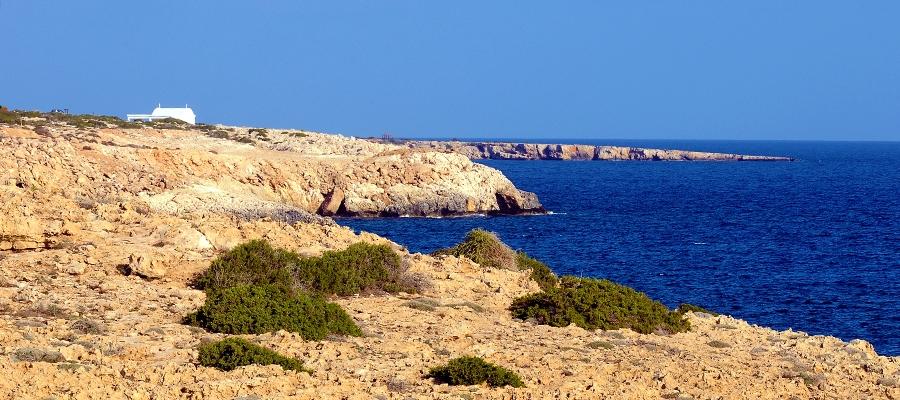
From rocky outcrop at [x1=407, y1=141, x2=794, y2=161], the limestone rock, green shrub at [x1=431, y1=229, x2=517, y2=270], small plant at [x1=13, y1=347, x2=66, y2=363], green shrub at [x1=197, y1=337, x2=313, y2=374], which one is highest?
the limestone rock

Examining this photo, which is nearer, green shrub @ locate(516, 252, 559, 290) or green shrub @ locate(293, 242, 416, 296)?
green shrub @ locate(293, 242, 416, 296)

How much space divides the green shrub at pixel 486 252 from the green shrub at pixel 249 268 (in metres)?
6.17

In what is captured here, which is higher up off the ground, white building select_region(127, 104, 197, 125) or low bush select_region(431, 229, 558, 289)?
white building select_region(127, 104, 197, 125)

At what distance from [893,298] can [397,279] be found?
19.4m

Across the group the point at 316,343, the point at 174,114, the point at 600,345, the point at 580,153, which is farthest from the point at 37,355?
the point at 580,153

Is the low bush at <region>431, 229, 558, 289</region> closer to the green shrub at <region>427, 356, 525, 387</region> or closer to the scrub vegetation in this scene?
the scrub vegetation

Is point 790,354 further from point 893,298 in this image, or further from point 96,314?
point 893,298

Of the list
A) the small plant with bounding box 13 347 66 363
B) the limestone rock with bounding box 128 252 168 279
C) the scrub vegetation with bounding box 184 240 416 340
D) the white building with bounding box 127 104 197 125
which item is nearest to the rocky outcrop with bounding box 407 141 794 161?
the white building with bounding box 127 104 197 125

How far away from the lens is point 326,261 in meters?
17.2

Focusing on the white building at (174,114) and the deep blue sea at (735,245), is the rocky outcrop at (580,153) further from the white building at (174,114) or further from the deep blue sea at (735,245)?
the deep blue sea at (735,245)

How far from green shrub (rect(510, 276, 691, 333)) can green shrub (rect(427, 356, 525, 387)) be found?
468 centimetres

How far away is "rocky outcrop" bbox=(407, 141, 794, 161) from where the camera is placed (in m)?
173

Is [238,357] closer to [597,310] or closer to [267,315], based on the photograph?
[267,315]

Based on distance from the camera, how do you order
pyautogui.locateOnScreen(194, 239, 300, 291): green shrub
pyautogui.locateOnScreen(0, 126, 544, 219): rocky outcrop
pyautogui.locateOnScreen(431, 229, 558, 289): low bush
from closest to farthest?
pyautogui.locateOnScreen(194, 239, 300, 291): green shrub
pyautogui.locateOnScreen(431, 229, 558, 289): low bush
pyautogui.locateOnScreen(0, 126, 544, 219): rocky outcrop
